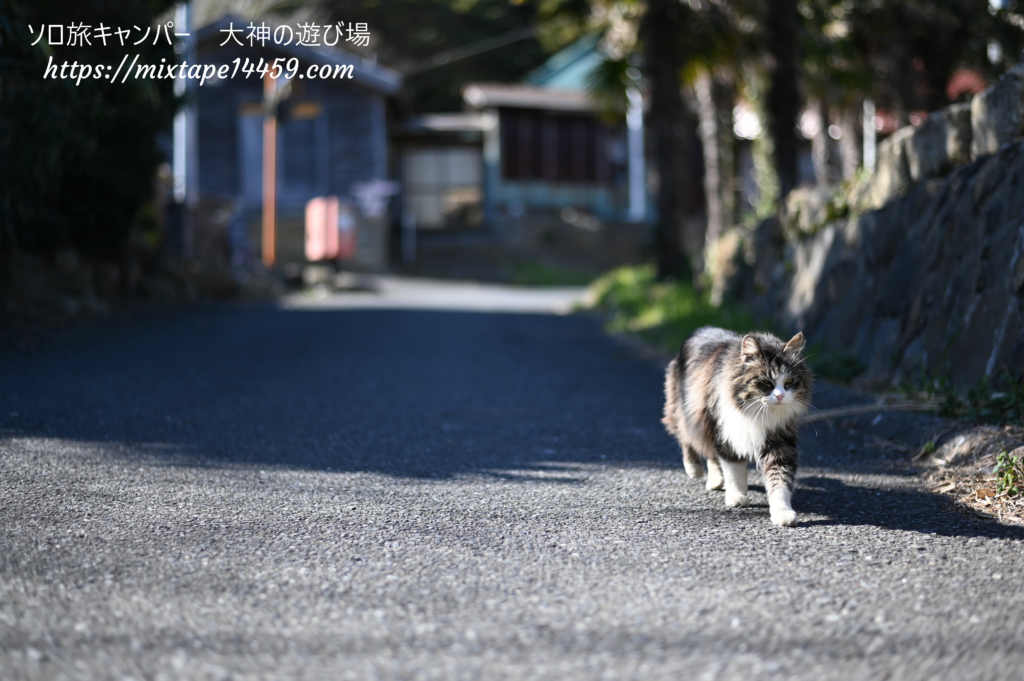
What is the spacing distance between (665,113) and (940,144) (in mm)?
8172

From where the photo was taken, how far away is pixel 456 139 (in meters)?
29.2

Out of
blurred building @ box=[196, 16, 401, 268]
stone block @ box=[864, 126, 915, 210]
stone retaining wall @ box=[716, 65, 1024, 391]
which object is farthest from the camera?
blurred building @ box=[196, 16, 401, 268]

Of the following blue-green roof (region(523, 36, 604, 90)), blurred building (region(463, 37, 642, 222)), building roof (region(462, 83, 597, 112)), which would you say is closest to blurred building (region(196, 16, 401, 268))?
building roof (region(462, 83, 597, 112))

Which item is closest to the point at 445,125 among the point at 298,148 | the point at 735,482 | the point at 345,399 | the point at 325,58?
the point at 298,148

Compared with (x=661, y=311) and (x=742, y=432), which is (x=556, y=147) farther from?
(x=742, y=432)

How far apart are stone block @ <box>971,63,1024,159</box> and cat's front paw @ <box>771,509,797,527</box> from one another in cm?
342

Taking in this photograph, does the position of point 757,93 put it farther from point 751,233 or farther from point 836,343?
point 836,343

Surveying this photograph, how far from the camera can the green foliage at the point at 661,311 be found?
921 centimetres

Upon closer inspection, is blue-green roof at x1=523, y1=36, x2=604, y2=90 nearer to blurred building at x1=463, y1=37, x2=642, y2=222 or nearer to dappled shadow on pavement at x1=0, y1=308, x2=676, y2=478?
blurred building at x1=463, y1=37, x2=642, y2=222

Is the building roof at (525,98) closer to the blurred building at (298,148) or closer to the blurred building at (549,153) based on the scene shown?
the blurred building at (549,153)

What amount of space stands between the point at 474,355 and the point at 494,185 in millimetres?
19567

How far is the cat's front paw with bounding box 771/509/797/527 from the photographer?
3586mm

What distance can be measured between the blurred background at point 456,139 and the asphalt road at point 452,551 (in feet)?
9.42

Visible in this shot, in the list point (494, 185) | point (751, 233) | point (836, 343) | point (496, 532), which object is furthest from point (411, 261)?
point (496, 532)
